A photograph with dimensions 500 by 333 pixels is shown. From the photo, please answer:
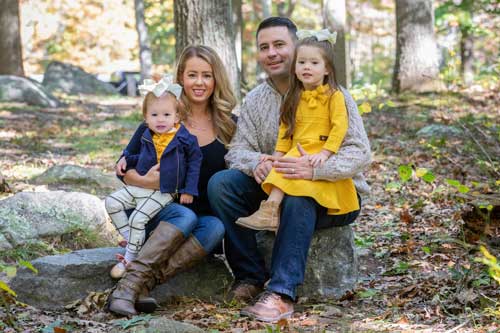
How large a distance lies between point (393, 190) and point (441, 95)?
15.8 feet

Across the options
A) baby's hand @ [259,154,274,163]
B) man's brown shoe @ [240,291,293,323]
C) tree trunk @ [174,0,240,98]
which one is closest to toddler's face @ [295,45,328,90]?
baby's hand @ [259,154,274,163]

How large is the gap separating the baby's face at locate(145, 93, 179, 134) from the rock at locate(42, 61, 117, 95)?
1466 cm

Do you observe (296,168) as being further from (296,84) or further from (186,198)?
(186,198)

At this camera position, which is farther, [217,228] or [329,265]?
[329,265]

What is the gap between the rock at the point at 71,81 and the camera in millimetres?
18641

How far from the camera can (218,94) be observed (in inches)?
172

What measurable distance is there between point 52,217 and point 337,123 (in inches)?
92.0

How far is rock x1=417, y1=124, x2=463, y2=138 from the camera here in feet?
28.7

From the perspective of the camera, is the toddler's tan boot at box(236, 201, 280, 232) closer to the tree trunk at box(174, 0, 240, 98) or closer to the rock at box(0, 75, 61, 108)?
the tree trunk at box(174, 0, 240, 98)

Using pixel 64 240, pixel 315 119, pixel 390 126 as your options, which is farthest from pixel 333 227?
pixel 390 126

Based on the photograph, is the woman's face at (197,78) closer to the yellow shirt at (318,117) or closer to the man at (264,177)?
the man at (264,177)

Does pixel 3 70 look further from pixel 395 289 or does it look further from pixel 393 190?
pixel 395 289

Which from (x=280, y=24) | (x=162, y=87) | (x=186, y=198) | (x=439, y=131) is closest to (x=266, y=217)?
(x=186, y=198)

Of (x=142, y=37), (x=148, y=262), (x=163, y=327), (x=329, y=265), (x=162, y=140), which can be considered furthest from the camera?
(x=142, y=37)
